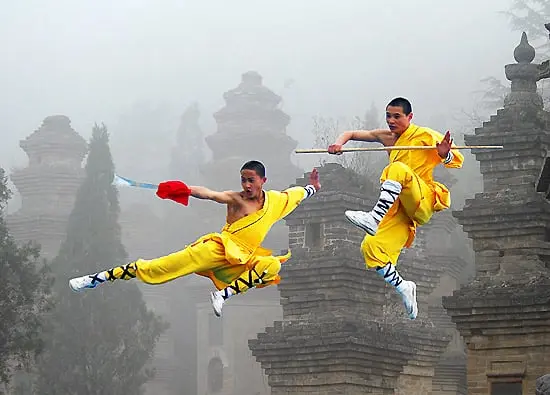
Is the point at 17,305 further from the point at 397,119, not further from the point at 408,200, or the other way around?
the point at 408,200

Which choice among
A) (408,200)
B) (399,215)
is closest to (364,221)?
(408,200)

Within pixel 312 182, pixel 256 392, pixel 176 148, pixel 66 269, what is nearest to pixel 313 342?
pixel 312 182

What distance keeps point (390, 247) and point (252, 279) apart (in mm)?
1196

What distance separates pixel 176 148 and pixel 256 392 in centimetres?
3136

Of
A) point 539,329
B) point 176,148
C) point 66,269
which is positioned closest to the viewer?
point 539,329

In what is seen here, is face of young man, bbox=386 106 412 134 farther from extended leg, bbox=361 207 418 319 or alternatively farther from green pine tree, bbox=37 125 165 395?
green pine tree, bbox=37 125 165 395

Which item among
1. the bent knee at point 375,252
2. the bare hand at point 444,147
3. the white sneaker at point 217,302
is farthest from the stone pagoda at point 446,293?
the bare hand at point 444,147

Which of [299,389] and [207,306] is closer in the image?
[299,389]

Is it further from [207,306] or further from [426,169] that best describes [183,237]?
[426,169]

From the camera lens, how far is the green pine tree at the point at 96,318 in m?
36.1

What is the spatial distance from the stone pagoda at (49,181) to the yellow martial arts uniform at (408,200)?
38.2 m

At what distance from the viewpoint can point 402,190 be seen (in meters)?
10.6

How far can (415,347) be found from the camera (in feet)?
81.9

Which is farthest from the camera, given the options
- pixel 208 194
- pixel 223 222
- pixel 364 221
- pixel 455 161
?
pixel 223 222
